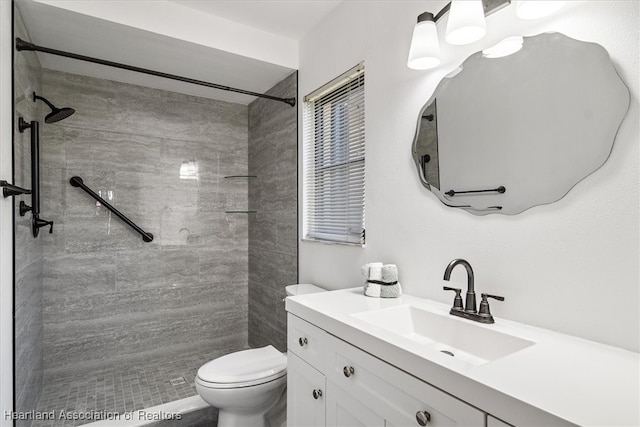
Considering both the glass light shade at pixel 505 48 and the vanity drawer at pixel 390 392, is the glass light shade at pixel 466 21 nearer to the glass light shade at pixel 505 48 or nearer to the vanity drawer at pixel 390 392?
the glass light shade at pixel 505 48

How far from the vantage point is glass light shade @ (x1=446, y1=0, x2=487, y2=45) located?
3.64 ft

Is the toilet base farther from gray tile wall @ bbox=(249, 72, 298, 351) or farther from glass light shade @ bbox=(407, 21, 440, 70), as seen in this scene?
glass light shade @ bbox=(407, 21, 440, 70)

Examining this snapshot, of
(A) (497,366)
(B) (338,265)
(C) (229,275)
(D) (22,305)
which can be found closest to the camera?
(A) (497,366)

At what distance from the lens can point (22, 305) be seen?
6.04 ft

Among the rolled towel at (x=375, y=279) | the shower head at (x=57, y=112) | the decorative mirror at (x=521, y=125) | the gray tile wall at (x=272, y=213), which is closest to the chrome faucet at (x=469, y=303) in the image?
the decorative mirror at (x=521, y=125)

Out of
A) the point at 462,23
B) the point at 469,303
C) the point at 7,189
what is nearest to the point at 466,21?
the point at 462,23

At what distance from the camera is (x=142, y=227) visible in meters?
2.87

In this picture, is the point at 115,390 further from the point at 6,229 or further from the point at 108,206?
the point at 6,229

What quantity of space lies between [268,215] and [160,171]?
1.02 meters

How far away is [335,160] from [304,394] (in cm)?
135

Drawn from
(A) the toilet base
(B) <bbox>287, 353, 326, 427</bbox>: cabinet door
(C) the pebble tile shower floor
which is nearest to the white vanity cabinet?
(B) <bbox>287, 353, 326, 427</bbox>: cabinet door

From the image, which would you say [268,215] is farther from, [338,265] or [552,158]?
[552,158]

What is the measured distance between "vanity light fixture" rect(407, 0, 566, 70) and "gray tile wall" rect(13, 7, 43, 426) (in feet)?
6.49

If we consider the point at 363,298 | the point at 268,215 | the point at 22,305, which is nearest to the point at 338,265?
the point at 363,298
